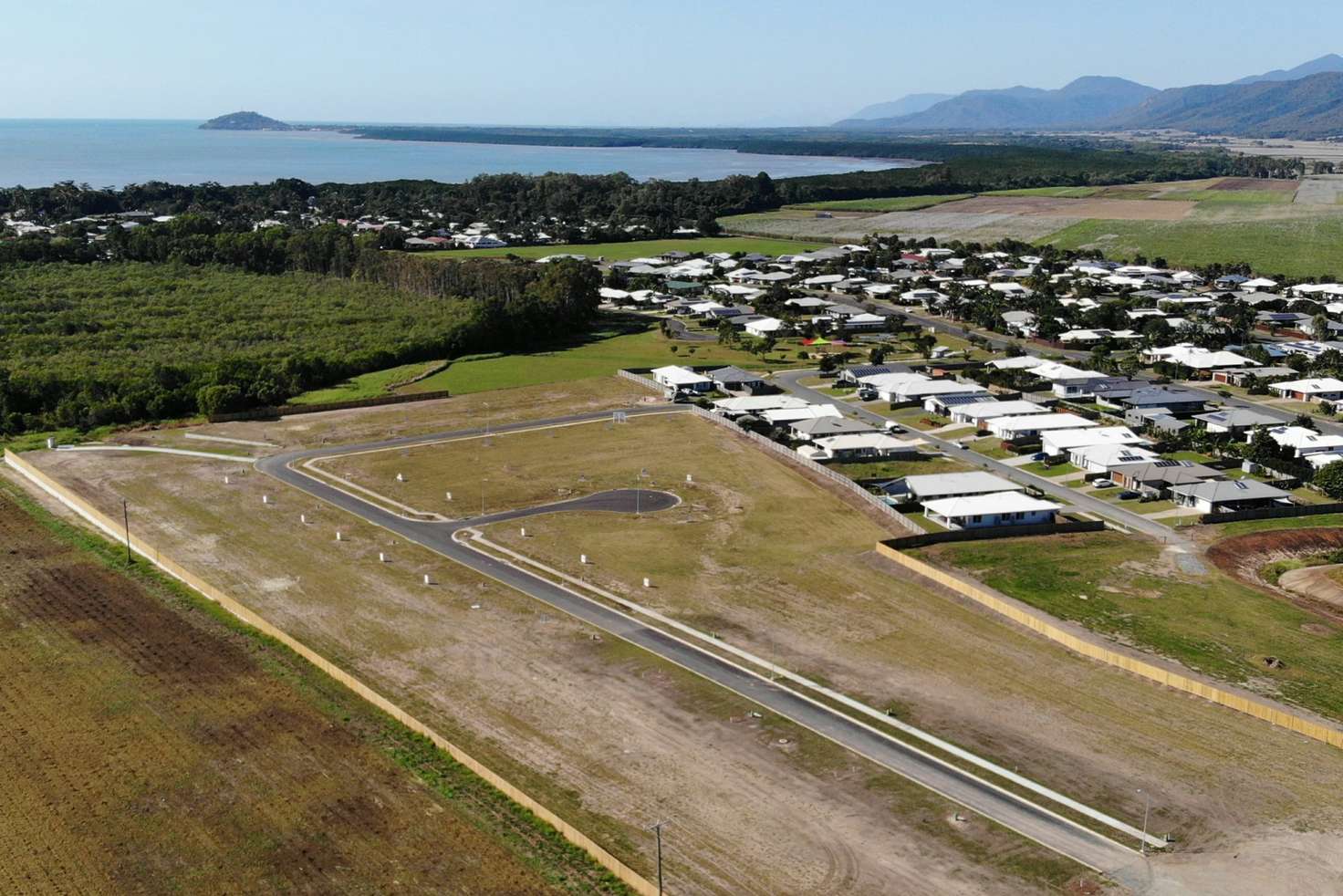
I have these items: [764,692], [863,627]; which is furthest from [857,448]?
[764,692]

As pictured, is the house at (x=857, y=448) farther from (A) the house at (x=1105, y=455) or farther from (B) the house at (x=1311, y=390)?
(B) the house at (x=1311, y=390)

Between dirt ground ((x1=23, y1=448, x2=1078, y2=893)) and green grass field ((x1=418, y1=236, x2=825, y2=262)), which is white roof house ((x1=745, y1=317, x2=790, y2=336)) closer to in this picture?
green grass field ((x1=418, y1=236, x2=825, y2=262))

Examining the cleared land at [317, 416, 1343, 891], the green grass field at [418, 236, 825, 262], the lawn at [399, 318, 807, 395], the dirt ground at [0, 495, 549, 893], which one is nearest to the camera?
the dirt ground at [0, 495, 549, 893]

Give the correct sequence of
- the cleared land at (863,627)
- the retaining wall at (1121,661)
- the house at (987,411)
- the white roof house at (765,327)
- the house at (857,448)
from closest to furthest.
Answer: the cleared land at (863,627) → the retaining wall at (1121,661) → the house at (857,448) → the house at (987,411) → the white roof house at (765,327)

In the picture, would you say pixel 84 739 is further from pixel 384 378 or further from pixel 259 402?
pixel 384 378

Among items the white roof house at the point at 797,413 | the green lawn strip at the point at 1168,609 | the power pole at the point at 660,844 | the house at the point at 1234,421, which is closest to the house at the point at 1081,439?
the house at the point at 1234,421

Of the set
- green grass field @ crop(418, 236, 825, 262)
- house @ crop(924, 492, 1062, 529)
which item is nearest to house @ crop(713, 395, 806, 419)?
house @ crop(924, 492, 1062, 529)

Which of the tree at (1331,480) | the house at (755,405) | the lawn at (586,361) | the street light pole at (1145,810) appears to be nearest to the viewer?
the street light pole at (1145,810)
